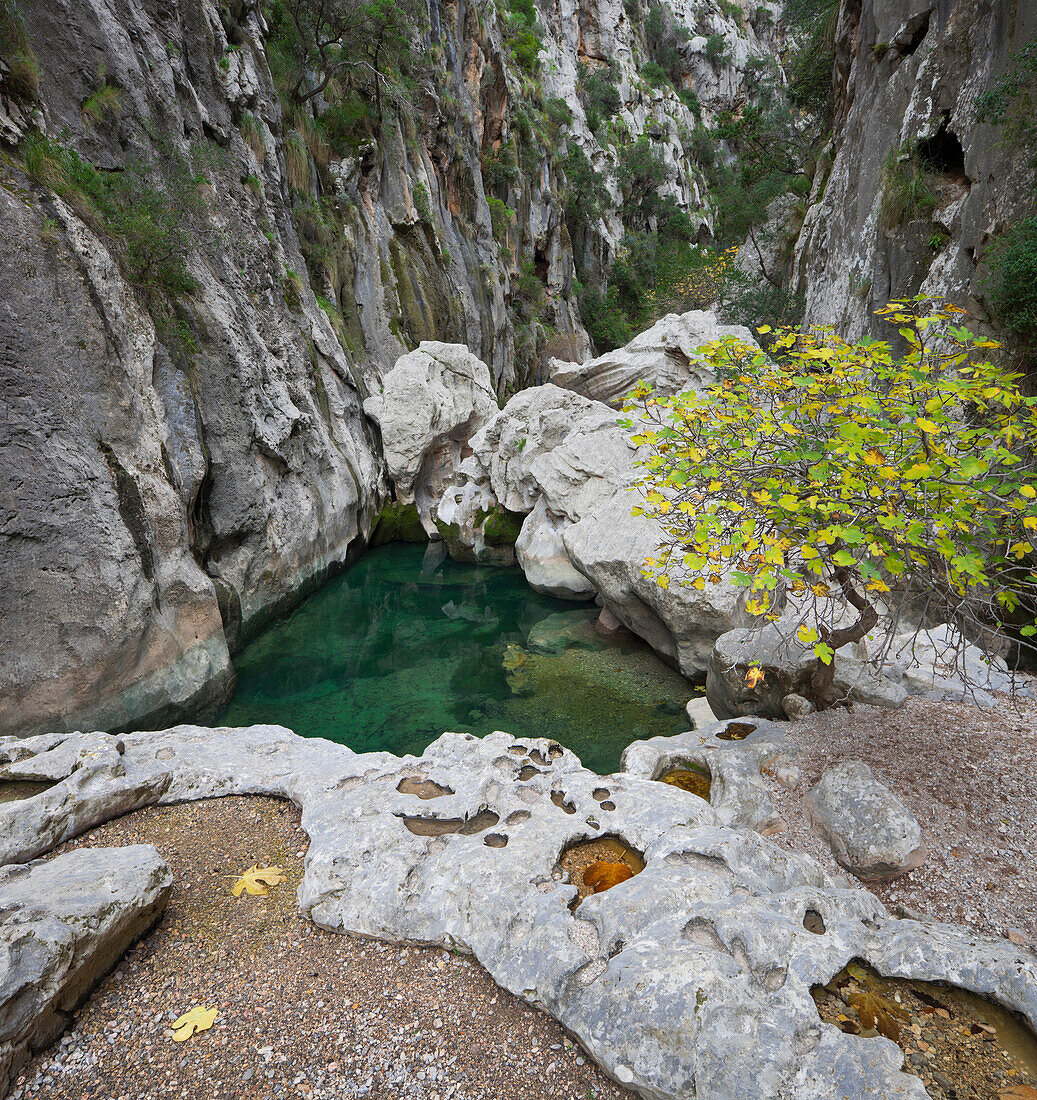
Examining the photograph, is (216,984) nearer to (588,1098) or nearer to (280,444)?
(588,1098)

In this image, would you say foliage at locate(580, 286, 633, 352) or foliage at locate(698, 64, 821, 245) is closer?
foliage at locate(698, 64, 821, 245)

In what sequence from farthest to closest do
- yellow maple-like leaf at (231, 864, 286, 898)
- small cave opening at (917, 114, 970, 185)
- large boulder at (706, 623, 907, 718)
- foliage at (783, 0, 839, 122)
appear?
foliage at (783, 0, 839, 122), small cave opening at (917, 114, 970, 185), large boulder at (706, 623, 907, 718), yellow maple-like leaf at (231, 864, 286, 898)

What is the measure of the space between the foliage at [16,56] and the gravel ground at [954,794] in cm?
1247

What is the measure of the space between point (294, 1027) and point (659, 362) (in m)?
16.6

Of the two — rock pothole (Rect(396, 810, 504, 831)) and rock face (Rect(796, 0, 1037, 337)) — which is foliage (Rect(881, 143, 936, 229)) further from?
rock pothole (Rect(396, 810, 504, 831))

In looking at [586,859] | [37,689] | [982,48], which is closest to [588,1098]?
[586,859]

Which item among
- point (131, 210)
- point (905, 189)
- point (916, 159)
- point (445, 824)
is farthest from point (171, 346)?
point (916, 159)

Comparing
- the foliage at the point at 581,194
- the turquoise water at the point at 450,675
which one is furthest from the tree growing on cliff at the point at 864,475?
the foliage at the point at 581,194

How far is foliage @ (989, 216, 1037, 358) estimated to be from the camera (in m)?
7.73

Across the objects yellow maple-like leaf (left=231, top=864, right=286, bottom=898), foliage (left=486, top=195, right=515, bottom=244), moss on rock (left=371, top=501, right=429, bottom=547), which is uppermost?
foliage (left=486, top=195, right=515, bottom=244)

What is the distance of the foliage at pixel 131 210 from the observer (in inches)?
308

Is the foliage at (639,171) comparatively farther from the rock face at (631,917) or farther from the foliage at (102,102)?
the rock face at (631,917)

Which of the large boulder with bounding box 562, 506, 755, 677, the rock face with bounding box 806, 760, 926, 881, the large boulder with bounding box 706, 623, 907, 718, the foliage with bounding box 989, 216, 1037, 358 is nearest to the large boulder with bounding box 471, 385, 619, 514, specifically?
the large boulder with bounding box 562, 506, 755, 677

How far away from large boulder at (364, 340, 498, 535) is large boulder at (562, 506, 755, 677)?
768cm
